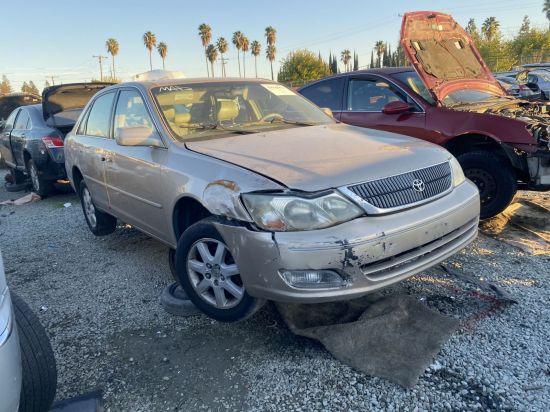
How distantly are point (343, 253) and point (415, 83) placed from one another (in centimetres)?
365

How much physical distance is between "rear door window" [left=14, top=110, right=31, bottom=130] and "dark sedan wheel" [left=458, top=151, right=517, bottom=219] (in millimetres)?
7099

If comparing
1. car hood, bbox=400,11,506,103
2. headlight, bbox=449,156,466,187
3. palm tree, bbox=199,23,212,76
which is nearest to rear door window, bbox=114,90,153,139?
headlight, bbox=449,156,466,187

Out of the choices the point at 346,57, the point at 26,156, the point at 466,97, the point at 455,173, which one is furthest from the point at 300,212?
the point at 346,57

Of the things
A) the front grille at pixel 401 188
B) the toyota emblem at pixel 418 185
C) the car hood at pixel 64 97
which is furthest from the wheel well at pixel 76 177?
the toyota emblem at pixel 418 185

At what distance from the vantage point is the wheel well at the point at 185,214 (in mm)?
3189

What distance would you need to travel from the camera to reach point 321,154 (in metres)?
2.95

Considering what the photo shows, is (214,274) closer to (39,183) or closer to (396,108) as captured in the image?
(396,108)

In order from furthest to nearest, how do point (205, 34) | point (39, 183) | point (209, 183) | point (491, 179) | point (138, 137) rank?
point (205, 34) < point (39, 183) < point (491, 179) < point (138, 137) < point (209, 183)

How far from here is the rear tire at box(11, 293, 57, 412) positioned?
1.98 metres

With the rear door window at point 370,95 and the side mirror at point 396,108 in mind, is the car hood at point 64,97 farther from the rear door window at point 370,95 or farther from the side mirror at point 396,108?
the side mirror at point 396,108

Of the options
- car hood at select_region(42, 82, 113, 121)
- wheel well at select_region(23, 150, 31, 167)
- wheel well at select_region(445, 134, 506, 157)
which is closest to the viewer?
wheel well at select_region(445, 134, 506, 157)

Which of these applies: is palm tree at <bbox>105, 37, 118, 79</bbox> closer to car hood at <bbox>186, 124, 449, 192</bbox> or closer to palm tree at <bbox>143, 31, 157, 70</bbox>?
palm tree at <bbox>143, 31, 157, 70</bbox>

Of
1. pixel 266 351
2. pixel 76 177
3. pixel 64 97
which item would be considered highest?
pixel 64 97

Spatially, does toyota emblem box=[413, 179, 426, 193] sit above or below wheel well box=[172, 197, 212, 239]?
above
